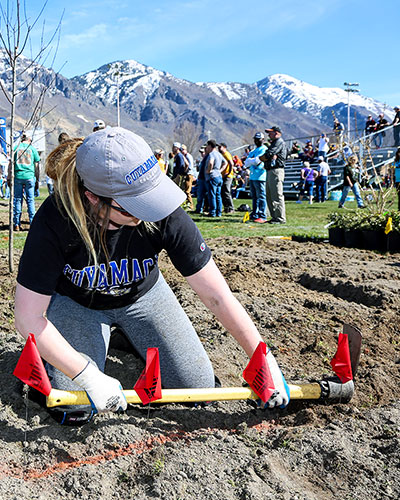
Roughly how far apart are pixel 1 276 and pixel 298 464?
391 centimetres

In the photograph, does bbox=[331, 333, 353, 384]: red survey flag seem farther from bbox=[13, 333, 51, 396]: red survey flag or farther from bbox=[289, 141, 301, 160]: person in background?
bbox=[289, 141, 301, 160]: person in background

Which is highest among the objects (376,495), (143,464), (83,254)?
(83,254)

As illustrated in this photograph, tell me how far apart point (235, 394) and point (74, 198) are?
116 centimetres

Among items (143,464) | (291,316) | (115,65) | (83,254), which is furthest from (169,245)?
(115,65)

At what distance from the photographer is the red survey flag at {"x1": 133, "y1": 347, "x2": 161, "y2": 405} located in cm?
225

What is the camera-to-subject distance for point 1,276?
17.4 ft

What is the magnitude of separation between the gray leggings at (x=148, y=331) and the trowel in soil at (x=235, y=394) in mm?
316

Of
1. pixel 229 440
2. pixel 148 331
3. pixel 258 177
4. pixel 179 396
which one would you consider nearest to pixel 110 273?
pixel 148 331

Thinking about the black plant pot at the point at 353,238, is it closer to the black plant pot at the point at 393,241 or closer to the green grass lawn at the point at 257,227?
the black plant pot at the point at 393,241

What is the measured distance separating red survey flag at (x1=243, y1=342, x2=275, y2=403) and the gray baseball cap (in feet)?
2.50

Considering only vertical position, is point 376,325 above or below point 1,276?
below

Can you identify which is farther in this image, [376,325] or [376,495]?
[376,325]

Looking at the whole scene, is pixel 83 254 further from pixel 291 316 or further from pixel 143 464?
pixel 291 316

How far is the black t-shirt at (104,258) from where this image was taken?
2.27m
